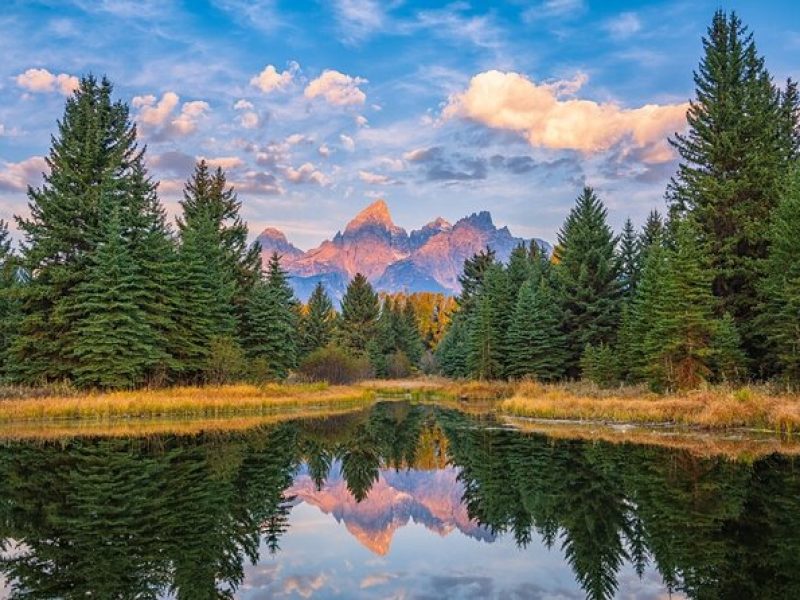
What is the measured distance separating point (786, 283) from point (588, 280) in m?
24.2

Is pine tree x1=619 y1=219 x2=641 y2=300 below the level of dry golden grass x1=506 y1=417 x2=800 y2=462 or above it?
above

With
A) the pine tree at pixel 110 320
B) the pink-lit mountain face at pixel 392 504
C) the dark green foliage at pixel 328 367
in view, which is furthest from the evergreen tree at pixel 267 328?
the pink-lit mountain face at pixel 392 504

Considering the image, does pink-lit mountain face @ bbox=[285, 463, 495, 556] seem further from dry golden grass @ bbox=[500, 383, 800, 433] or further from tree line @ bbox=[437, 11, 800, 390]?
tree line @ bbox=[437, 11, 800, 390]

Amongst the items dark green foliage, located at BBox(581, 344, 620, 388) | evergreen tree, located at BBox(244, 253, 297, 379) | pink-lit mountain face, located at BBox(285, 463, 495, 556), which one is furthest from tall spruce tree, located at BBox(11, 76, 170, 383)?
dark green foliage, located at BBox(581, 344, 620, 388)

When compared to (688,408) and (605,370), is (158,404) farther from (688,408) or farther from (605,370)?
(605,370)

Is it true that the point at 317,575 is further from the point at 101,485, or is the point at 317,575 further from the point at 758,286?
the point at 758,286

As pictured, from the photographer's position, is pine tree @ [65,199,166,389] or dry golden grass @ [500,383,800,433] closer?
dry golden grass @ [500,383,800,433]

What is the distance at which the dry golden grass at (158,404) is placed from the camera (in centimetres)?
2973

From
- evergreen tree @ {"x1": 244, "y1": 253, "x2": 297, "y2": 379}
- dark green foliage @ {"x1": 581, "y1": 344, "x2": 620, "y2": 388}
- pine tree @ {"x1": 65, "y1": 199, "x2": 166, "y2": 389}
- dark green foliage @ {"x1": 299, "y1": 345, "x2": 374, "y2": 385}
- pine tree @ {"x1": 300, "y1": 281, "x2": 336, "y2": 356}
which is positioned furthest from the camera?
pine tree @ {"x1": 300, "y1": 281, "x2": 336, "y2": 356}

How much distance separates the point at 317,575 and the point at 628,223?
55.8 m

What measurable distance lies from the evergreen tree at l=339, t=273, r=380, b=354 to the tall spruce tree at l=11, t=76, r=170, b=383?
62152 mm

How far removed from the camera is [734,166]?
3891 centimetres

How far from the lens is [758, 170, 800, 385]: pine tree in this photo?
28500mm

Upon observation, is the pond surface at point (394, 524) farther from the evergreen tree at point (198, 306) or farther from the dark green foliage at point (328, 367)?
the dark green foliage at point (328, 367)
